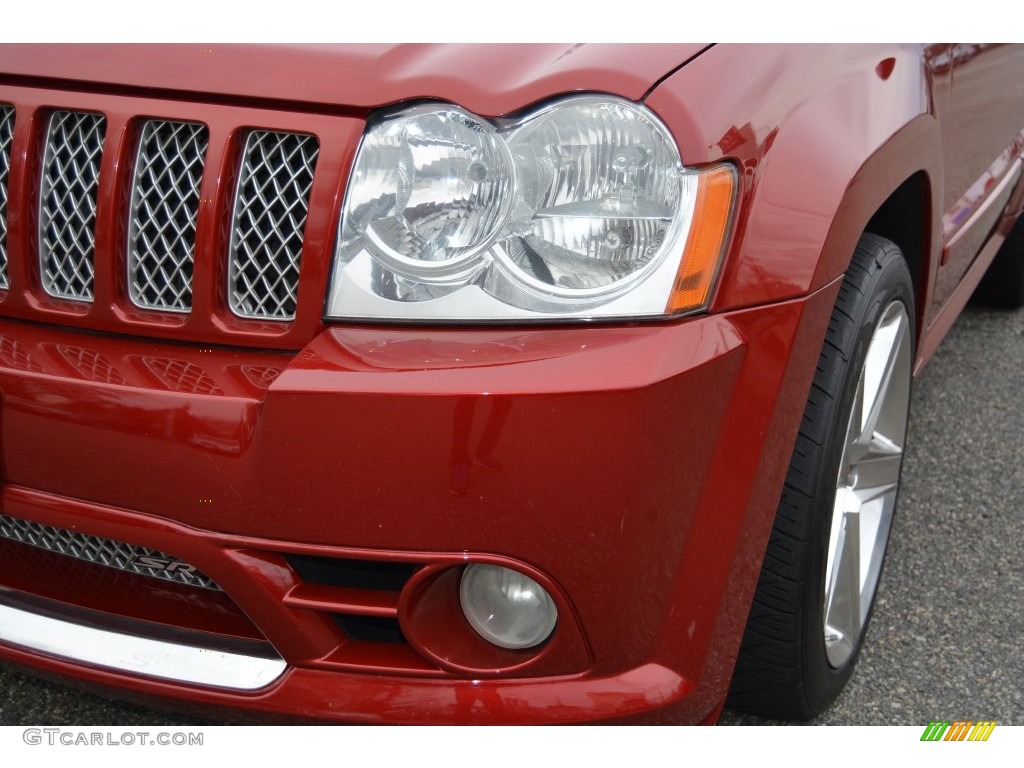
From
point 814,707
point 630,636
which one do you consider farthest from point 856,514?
point 630,636

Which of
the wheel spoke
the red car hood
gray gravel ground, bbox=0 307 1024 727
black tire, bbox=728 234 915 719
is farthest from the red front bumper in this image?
gray gravel ground, bbox=0 307 1024 727

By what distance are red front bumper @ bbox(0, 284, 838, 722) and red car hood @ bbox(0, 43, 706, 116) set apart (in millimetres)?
311

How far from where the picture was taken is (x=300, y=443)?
1392 millimetres

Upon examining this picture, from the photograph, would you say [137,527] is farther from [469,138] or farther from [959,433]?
[959,433]

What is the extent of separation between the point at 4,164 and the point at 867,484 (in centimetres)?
161

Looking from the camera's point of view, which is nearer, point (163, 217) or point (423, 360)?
point (423, 360)

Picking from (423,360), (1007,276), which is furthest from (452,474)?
(1007,276)

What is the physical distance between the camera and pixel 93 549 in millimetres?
1690

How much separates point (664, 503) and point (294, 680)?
0.58 meters

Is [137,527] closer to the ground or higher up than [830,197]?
closer to the ground

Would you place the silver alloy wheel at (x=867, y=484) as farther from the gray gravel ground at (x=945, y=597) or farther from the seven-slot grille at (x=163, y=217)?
the seven-slot grille at (x=163, y=217)
